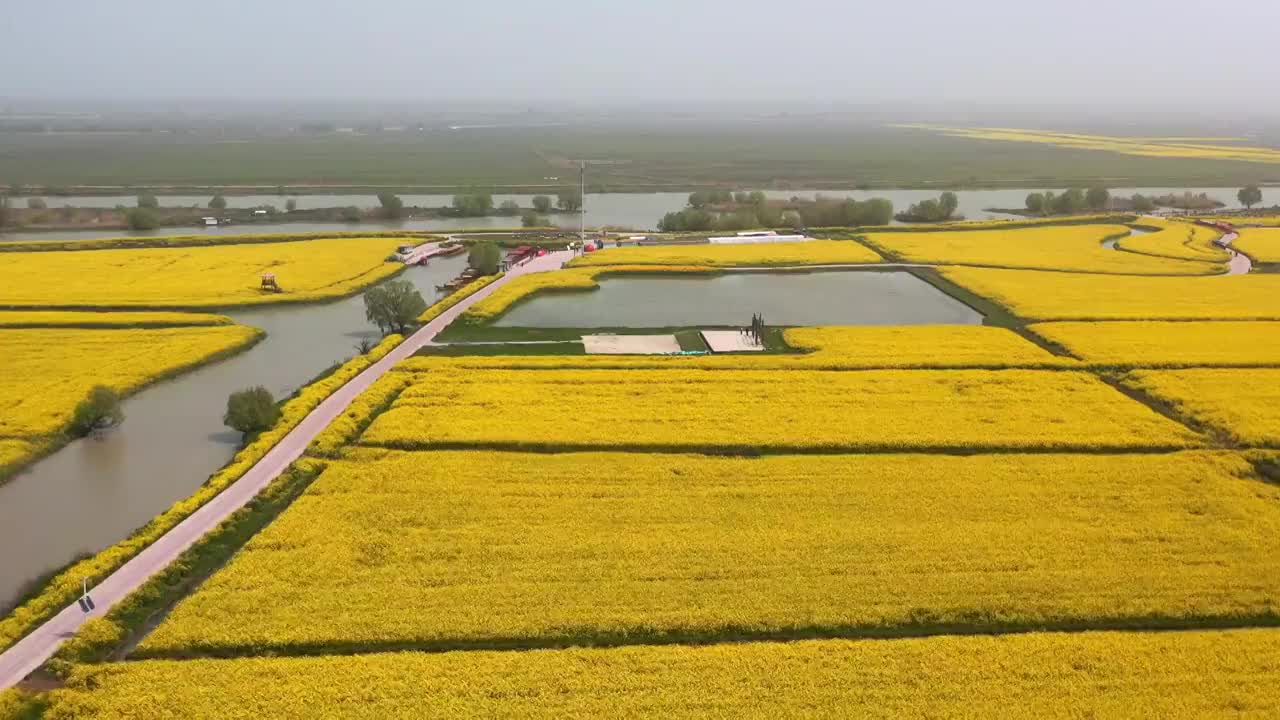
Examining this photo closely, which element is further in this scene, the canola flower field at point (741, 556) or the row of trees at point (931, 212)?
the row of trees at point (931, 212)

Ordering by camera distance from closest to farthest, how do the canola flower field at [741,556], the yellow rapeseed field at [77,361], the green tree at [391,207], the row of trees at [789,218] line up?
the canola flower field at [741,556], the yellow rapeseed field at [77,361], the row of trees at [789,218], the green tree at [391,207]

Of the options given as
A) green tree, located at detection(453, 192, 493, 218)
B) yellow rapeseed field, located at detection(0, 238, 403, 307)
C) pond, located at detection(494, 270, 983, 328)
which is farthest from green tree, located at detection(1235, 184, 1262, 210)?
yellow rapeseed field, located at detection(0, 238, 403, 307)

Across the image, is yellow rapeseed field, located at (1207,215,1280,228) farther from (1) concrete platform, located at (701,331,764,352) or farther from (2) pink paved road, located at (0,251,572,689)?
(2) pink paved road, located at (0,251,572,689)

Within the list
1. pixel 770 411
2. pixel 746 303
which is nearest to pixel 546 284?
pixel 746 303

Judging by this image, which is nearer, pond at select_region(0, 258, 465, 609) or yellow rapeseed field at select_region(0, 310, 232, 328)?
pond at select_region(0, 258, 465, 609)

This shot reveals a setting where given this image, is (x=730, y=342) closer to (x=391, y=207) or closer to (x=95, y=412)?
(x=95, y=412)

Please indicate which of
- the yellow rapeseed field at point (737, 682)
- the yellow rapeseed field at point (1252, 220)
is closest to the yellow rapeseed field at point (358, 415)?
the yellow rapeseed field at point (737, 682)

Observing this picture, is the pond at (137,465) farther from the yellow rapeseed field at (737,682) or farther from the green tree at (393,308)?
the yellow rapeseed field at (737,682)
